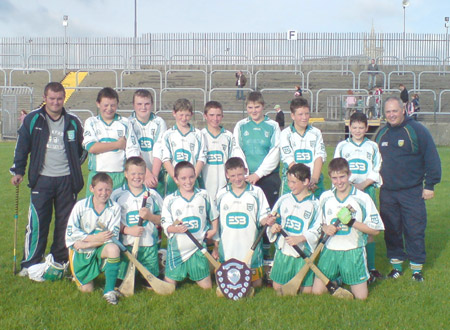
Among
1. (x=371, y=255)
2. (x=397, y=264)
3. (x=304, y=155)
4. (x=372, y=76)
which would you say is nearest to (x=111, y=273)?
(x=304, y=155)

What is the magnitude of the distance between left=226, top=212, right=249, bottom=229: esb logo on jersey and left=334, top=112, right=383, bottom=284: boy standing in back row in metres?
1.36

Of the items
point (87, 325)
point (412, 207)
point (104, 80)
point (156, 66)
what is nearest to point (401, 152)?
point (412, 207)

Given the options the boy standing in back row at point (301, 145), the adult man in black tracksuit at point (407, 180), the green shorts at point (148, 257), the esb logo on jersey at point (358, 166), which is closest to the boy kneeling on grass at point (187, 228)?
the green shorts at point (148, 257)

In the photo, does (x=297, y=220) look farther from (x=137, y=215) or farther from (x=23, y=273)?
(x=23, y=273)

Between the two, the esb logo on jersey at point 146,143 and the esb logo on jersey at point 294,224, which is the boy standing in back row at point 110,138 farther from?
the esb logo on jersey at point 294,224

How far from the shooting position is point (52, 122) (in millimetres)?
6004

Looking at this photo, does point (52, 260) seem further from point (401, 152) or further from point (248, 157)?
point (401, 152)

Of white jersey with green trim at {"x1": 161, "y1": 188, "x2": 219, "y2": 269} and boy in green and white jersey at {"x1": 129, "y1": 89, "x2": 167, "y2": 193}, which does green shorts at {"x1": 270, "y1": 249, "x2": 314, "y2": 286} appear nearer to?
white jersey with green trim at {"x1": 161, "y1": 188, "x2": 219, "y2": 269}

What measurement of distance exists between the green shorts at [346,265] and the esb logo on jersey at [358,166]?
113 cm

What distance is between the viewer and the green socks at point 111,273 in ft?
17.4

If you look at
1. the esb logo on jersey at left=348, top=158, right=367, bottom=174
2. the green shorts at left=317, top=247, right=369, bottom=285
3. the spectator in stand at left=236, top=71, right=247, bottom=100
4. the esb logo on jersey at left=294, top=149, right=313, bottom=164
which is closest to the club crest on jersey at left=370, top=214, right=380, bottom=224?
the green shorts at left=317, top=247, right=369, bottom=285

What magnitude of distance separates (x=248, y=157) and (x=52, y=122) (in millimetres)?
2282

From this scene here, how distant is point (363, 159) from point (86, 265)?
10.7 ft

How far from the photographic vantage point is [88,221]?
5547 mm
